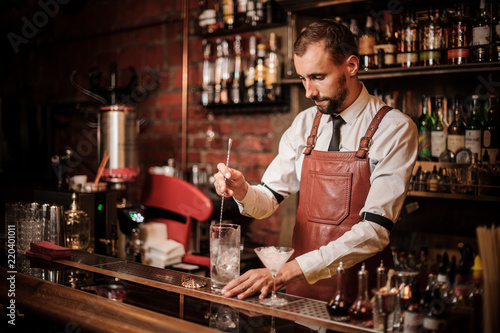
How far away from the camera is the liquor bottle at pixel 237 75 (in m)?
3.32

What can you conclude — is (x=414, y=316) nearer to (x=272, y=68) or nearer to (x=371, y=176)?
(x=371, y=176)

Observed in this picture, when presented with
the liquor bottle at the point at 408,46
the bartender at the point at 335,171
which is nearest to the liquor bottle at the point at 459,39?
the liquor bottle at the point at 408,46

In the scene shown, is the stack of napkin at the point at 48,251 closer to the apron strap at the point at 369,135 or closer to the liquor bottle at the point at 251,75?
the apron strap at the point at 369,135

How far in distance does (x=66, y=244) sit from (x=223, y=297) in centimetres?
97

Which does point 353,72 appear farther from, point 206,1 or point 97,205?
point 206,1

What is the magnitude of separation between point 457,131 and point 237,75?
1367 mm

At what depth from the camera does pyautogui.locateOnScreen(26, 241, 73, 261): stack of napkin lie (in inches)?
77.5

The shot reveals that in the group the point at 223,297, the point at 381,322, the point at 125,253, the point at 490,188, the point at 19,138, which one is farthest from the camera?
the point at 19,138

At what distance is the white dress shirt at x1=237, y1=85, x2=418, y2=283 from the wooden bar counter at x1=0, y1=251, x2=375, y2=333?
0.69 feet

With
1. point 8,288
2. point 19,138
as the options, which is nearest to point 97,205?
point 8,288

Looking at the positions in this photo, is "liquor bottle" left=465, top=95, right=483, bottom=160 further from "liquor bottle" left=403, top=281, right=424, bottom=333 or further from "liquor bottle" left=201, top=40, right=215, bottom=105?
"liquor bottle" left=201, top=40, right=215, bottom=105

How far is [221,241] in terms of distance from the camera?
1.55 m

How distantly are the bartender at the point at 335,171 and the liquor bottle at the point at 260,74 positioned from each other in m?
1.02

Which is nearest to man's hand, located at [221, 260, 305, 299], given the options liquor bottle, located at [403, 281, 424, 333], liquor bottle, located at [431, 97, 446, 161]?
liquor bottle, located at [403, 281, 424, 333]
